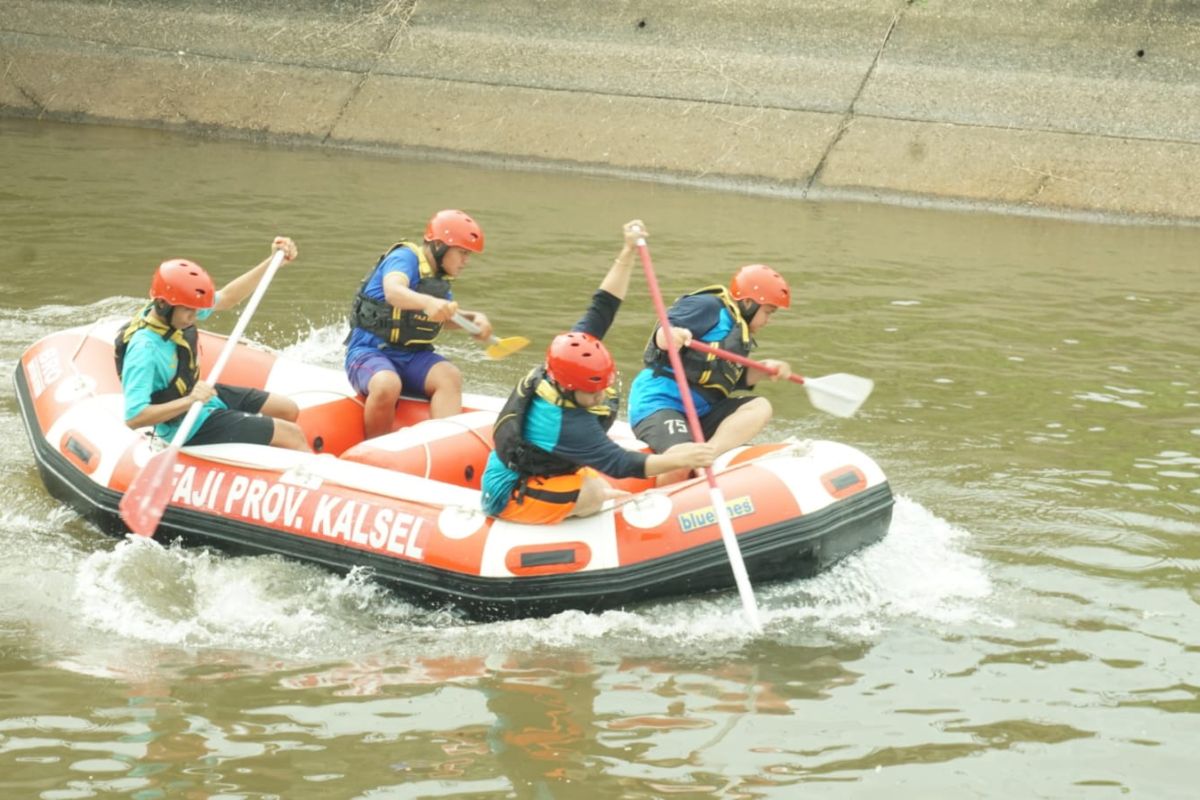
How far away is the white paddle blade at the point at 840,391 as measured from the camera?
764cm

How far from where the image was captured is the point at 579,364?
6.50m

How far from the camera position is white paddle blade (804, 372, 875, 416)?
7637 mm

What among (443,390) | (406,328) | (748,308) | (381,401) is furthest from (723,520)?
(406,328)

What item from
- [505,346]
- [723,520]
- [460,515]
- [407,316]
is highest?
[407,316]

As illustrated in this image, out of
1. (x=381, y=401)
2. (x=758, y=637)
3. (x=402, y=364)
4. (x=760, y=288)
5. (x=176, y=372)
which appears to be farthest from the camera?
(x=402, y=364)

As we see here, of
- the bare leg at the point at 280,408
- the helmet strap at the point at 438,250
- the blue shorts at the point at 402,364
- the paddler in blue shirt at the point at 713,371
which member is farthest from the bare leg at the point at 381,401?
the paddler in blue shirt at the point at 713,371

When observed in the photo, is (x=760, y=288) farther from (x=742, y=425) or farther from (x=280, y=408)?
(x=280, y=408)

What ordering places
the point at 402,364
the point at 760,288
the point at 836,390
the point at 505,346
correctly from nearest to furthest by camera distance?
the point at 836,390 < the point at 760,288 < the point at 505,346 < the point at 402,364

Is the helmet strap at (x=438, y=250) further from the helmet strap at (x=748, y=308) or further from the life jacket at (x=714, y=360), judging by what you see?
the helmet strap at (x=748, y=308)

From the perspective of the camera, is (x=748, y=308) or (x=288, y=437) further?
(x=748, y=308)

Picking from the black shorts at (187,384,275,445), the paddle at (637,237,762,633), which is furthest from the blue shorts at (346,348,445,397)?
the paddle at (637,237,762,633)

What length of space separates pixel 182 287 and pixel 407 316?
4.58 ft

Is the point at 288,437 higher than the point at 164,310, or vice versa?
the point at 164,310

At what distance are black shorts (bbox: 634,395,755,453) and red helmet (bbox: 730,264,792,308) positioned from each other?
50 cm
